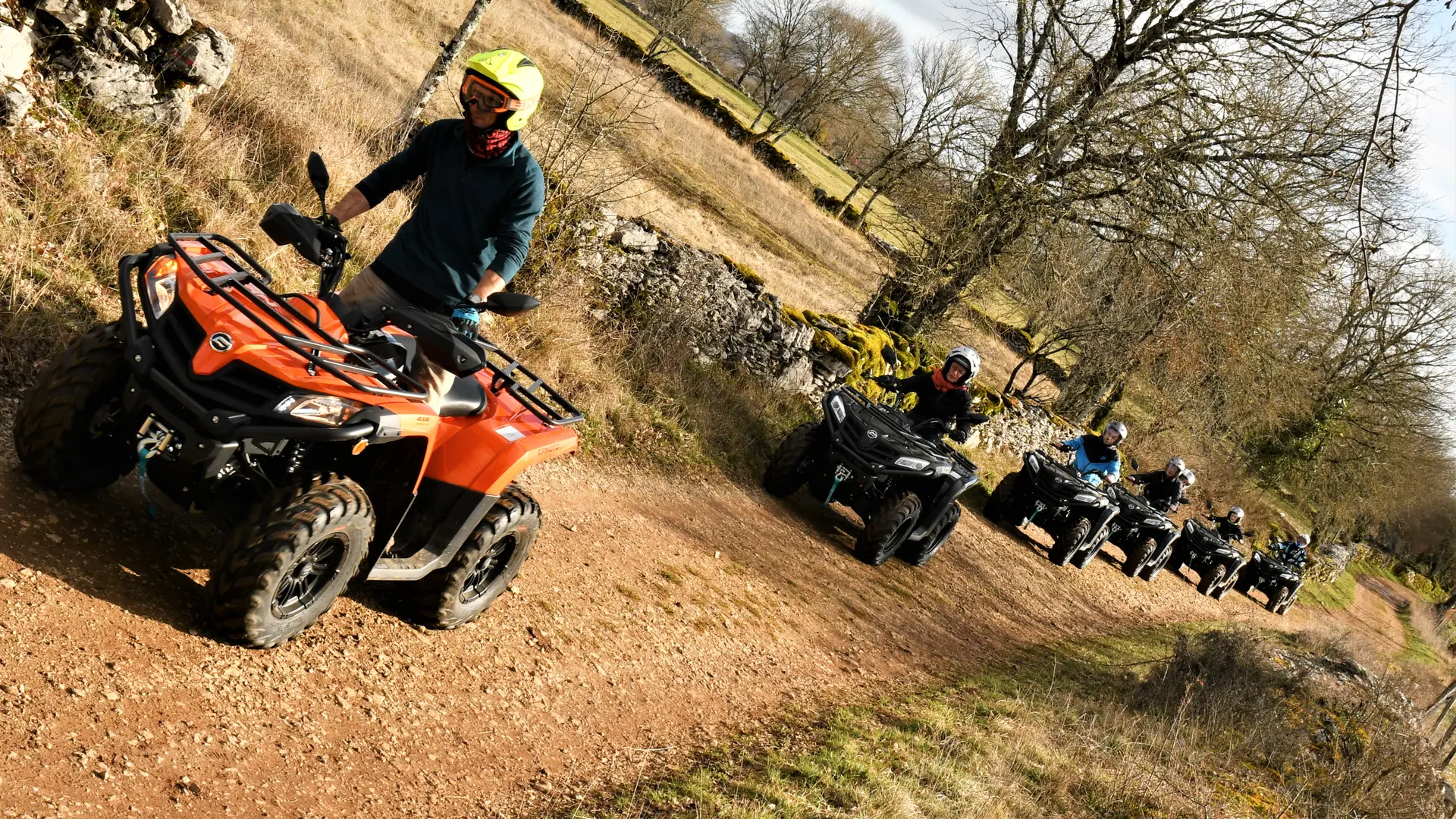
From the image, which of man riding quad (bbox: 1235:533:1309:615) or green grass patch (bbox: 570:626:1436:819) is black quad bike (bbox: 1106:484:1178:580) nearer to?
green grass patch (bbox: 570:626:1436:819)

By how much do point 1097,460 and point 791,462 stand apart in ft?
24.2

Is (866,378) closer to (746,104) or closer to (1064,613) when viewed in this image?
(1064,613)

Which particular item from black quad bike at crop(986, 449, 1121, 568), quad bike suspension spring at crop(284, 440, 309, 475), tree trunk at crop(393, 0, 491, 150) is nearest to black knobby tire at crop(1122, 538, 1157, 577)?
black quad bike at crop(986, 449, 1121, 568)

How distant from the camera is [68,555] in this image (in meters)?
3.92

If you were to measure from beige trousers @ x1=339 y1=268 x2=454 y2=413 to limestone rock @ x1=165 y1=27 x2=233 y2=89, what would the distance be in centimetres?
333

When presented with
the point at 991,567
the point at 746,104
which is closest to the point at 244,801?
the point at 991,567

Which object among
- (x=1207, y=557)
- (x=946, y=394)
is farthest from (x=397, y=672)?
(x=1207, y=557)

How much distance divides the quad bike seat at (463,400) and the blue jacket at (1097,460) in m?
12.4

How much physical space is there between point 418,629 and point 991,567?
29.8ft

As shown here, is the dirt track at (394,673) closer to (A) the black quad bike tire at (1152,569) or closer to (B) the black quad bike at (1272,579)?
(A) the black quad bike tire at (1152,569)

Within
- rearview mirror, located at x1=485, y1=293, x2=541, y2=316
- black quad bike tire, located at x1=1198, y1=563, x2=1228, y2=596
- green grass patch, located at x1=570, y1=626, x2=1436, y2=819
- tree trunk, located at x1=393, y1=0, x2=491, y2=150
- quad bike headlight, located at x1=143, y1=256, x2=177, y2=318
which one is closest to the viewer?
quad bike headlight, located at x1=143, y1=256, x2=177, y2=318

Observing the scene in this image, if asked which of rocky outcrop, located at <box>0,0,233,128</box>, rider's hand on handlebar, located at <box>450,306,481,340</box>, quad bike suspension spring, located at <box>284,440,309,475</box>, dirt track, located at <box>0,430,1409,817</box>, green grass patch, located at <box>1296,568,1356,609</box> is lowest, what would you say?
dirt track, located at <box>0,430,1409,817</box>

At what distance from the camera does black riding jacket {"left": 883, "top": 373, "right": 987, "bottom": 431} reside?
10633mm

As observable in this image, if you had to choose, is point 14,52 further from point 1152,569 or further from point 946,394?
point 1152,569
